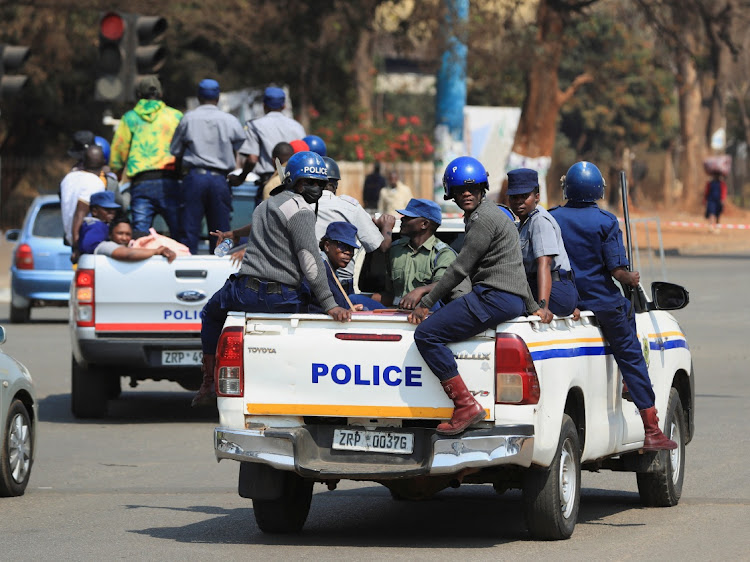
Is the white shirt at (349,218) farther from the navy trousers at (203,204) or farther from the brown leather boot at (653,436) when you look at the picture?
the navy trousers at (203,204)

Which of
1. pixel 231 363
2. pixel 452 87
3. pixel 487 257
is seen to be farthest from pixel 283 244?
pixel 452 87

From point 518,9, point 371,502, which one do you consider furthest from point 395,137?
point 371,502

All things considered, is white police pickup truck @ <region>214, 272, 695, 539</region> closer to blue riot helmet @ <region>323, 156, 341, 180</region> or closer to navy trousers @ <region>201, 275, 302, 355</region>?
navy trousers @ <region>201, 275, 302, 355</region>

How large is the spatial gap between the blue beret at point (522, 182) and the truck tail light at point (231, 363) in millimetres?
1706

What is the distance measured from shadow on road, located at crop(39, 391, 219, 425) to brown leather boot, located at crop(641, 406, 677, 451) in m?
5.62

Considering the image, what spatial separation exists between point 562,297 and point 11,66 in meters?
11.3

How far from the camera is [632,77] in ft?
239

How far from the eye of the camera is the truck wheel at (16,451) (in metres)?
9.80

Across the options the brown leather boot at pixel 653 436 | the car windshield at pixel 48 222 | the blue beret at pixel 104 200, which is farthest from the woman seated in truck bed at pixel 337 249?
the car windshield at pixel 48 222

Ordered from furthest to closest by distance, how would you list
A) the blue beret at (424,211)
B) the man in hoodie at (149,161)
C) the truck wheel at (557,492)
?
the man in hoodie at (149,161)
the blue beret at (424,211)
the truck wheel at (557,492)

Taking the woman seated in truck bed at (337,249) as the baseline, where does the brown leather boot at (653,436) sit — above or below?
below

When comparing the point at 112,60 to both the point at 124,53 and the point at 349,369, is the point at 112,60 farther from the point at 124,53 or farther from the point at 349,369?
the point at 349,369

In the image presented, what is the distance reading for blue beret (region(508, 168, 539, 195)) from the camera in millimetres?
8797

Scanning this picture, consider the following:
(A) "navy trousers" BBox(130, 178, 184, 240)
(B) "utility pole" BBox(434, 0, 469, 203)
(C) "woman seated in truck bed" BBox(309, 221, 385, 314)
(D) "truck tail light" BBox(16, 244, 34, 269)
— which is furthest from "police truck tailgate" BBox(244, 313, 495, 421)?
(B) "utility pole" BBox(434, 0, 469, 203)
